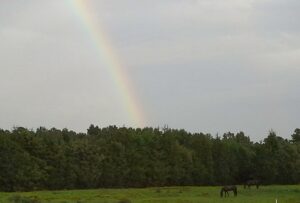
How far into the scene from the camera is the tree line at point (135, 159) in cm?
9691

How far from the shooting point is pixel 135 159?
4299 inches

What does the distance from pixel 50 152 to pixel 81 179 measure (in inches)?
279

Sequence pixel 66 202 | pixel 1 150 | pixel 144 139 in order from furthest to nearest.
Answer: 1. pixel 144 139
2. pixel 1 150
3. pixel 66 202

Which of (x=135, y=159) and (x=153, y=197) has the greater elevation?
(x=135, y=159)

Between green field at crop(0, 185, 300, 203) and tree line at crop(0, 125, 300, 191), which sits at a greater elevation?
tree line at crop(0, 125, 300, 191)

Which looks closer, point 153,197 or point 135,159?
point 153,197

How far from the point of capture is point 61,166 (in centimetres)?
9950

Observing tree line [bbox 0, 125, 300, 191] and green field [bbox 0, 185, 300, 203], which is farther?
tree line [bbox 0, 125, 300, 191]

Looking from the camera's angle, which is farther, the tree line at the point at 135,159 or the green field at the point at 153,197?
the tree line at the point at 135,159

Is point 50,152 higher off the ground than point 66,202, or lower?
higher

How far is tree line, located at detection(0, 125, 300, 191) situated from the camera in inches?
3815

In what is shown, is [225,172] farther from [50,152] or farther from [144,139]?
[50,152]

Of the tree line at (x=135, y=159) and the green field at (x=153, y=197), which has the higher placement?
the tree line at (x=135, y=159)

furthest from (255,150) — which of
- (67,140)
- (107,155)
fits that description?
(67,140)
